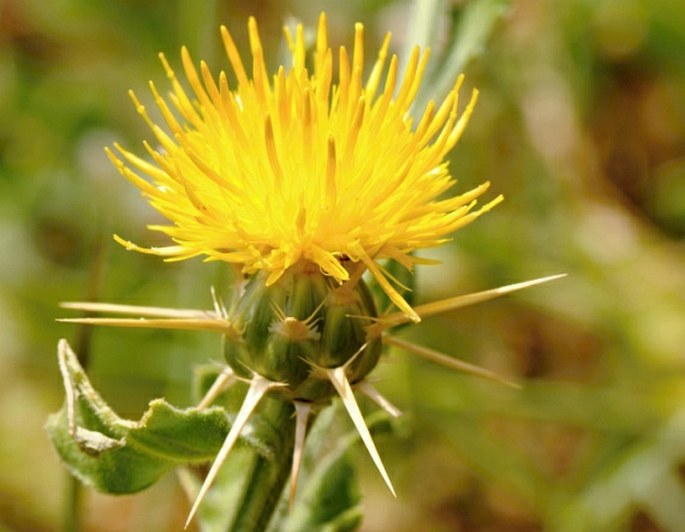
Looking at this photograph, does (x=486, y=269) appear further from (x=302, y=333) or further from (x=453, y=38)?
(x=302, y=333)

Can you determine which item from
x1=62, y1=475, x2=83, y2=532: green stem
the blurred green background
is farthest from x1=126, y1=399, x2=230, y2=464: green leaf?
the blurred green background

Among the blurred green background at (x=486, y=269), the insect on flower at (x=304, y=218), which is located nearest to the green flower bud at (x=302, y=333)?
the insect on flower at (x=304, y=218)

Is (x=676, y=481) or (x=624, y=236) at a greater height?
(x=624, y=236)

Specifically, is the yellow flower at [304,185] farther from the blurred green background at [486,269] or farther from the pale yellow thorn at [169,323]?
the blurred green background at [486,269]

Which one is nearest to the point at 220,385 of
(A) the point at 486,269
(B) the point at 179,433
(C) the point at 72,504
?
(B) the point at 179,433

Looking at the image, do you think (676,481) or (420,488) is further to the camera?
(420,488)

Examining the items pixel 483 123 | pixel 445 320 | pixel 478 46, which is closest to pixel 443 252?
pixel 445 320

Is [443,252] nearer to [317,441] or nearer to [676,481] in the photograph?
[676,481]

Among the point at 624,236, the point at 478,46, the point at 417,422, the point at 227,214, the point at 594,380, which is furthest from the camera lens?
the point at 624,236

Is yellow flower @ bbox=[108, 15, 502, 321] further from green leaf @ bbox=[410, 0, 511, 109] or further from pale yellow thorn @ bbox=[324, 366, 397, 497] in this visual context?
green leaf @ bbox=[410, 0, 511, 109]
